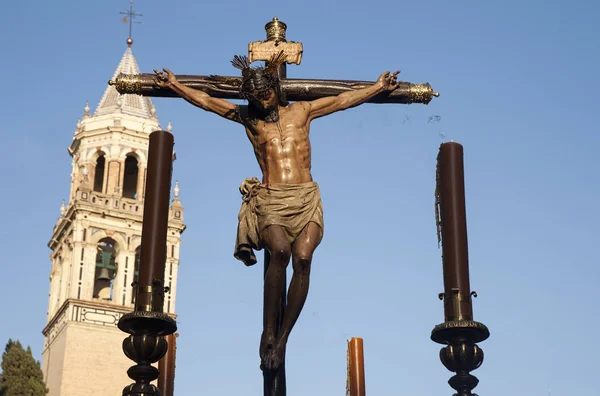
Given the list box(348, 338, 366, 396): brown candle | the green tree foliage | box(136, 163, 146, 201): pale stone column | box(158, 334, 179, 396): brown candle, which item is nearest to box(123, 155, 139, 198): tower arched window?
box(136, 163, 146, 201): pale stone column

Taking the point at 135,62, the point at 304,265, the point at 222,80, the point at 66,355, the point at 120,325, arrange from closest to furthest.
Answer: the point at 120,325
the point at 304,265
the point at 222,80
the point at 66,355
the point at 135,62

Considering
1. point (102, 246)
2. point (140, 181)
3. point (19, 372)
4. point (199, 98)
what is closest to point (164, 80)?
point (199, 98)

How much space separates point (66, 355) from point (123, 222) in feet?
28.1

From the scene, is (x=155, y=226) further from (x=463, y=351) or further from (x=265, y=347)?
(x=463, y=351)

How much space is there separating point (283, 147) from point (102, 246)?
65.7 m

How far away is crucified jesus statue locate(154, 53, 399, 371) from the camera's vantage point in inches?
354

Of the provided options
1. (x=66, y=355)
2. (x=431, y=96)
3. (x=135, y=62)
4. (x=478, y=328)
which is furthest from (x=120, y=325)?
(x=135, y=62)

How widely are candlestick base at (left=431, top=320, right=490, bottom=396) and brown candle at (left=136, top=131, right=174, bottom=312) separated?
79.6 inches

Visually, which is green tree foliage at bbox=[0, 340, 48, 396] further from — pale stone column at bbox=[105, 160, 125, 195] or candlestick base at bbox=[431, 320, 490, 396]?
candlestick base at bbox=[431, 320, 490, 396]

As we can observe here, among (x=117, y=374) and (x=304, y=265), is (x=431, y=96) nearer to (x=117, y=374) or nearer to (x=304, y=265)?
(x=304, y=265)

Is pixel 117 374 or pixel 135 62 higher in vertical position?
pixel 135 62

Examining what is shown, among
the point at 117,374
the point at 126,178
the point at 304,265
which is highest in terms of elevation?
the point at 126,178

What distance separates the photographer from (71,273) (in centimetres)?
7162

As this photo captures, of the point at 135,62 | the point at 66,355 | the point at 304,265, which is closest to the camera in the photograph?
the point at 304,265
